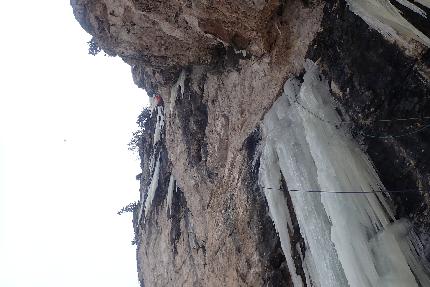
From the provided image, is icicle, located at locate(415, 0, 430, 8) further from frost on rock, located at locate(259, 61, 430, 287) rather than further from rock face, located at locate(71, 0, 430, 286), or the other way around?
frost on rock, located at locate(259, 61, 430, 287)

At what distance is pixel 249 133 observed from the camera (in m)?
4.29

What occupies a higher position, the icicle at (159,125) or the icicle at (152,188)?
the icicle at (159,125)

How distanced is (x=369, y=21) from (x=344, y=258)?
1.70m

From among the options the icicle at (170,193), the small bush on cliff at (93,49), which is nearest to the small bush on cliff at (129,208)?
the icicle at (170,193)

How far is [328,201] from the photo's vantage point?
9.29 ft

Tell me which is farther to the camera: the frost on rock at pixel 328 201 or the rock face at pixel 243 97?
the rock face at pixel 243 97

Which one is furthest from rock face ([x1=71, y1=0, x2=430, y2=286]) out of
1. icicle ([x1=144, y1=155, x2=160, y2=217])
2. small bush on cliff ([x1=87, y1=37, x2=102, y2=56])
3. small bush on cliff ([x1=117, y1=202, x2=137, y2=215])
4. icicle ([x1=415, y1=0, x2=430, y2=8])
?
small bush on cliff ([x1=117, y1=202, x2=137, y2=215])

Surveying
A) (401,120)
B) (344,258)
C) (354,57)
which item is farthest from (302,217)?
(354,57)

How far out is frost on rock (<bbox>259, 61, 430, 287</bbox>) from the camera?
8.11 feet

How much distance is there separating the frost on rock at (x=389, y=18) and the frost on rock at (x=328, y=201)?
655mm

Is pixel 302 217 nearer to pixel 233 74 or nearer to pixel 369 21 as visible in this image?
pixel 369 21

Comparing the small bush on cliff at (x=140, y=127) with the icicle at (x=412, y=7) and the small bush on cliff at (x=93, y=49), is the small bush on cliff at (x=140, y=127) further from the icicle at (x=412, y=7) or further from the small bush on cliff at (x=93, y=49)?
the icicle at (x=412, y=7)

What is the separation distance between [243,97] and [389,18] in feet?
6.90

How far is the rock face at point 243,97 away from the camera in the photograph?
2.60 m
